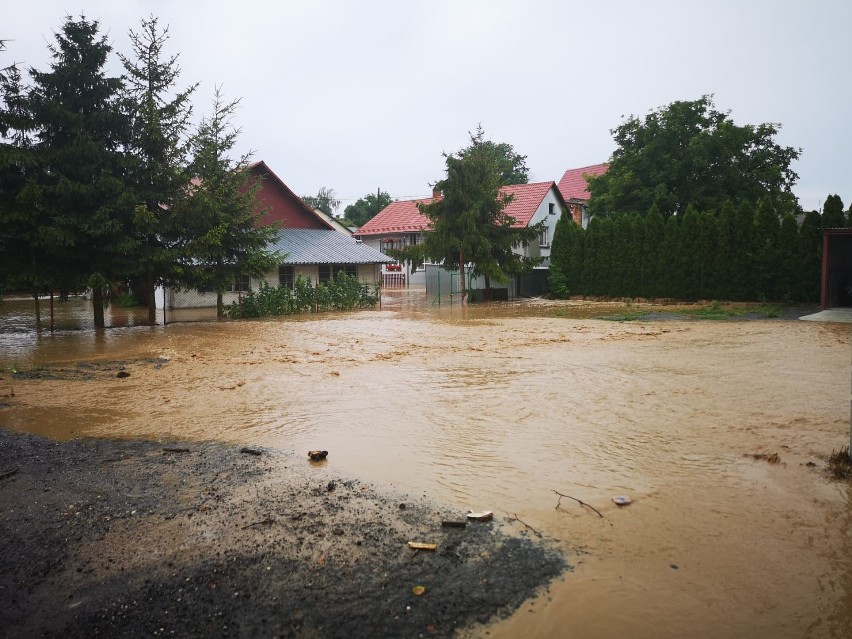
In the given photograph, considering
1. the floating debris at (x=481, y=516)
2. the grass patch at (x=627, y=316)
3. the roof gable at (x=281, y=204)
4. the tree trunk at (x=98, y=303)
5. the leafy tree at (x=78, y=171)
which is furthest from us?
the roof gable at (x=281, y=204)

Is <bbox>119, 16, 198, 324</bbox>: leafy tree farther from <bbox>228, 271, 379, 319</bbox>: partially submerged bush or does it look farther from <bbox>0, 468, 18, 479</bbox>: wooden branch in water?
<bbox>0, 468, 18, 479</bbox>: wooden branch in water

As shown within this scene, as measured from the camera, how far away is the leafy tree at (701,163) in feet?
103

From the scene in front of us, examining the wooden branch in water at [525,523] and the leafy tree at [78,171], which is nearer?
the wooden branch in water at [525,523]

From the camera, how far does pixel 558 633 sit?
3229mm

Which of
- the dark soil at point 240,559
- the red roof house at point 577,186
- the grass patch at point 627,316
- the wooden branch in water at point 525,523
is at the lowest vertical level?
the wooden branch in water at point 525,523

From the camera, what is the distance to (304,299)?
25969 millimetres

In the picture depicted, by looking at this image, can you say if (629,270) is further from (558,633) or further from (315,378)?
(558,633)

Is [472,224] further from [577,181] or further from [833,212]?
[577,181]

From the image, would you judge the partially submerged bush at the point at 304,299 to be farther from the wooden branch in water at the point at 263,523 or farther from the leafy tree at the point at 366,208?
the leafy tree at the point at 366,208

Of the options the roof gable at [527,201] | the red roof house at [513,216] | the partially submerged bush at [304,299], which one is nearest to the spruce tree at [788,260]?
the red roof house at [513,216]

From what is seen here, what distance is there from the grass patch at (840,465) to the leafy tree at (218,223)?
17.6 meters

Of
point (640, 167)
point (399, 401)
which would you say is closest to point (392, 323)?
point (399, 401)

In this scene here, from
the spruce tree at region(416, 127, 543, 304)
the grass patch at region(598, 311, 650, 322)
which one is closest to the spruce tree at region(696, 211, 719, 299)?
the grass patch at region(598, 311, 650, 322)

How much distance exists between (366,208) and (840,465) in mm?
64311
